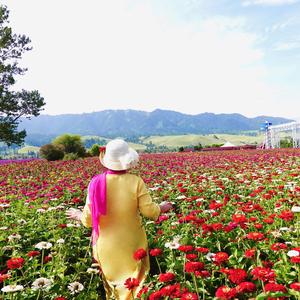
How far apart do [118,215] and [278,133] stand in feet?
130

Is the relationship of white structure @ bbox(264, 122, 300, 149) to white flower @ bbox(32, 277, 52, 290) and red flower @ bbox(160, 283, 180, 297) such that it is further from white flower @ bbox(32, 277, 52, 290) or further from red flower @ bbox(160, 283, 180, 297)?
red flower @ bbox(160, 283, 180, 297)

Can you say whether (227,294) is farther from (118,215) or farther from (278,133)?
(278,133)

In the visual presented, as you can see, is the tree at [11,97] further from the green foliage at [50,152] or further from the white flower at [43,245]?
the white flower at [43,245]

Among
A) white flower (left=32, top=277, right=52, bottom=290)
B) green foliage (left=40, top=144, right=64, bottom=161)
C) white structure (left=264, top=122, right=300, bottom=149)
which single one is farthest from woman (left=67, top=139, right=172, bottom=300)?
white structure (left=264, top=122, right=300, bottom=149)

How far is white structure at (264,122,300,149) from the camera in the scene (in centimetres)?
3550

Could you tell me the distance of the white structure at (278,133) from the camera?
3550 cm

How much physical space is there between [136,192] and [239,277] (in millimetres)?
1484

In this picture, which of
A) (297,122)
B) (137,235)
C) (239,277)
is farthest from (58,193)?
(297,122)

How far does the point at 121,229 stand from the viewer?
374 cm

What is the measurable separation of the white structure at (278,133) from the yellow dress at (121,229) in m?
33.4

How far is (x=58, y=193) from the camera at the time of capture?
7.50 m

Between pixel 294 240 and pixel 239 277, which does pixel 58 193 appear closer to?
pixel 294 240

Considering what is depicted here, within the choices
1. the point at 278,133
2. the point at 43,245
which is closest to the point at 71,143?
the point at 278,133

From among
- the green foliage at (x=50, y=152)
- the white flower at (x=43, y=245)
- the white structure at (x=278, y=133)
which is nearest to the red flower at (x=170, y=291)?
the white flower at (x=43, y=245)
